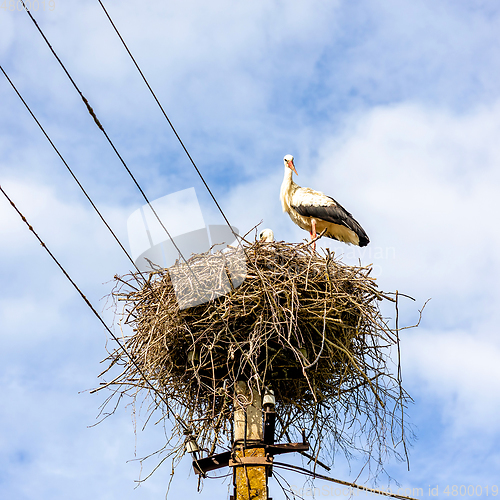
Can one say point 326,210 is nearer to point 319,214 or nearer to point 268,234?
point 319,214

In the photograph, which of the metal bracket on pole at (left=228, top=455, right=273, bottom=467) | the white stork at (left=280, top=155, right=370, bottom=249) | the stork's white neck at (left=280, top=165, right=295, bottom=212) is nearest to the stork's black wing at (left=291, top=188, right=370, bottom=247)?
the white stork at (left=280, top=155, right=370, bottom=249)

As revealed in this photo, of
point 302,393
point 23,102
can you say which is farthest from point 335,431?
point 23,102

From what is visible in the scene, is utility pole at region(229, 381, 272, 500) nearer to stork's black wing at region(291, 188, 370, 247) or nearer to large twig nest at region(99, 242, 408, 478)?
large twig nest at region(99, 242, 408, 478)

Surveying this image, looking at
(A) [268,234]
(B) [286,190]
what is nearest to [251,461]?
(A) [268,234]

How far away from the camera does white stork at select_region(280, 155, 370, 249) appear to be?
7.84 metres

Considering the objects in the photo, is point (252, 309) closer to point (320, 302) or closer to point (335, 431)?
point (320, 302)

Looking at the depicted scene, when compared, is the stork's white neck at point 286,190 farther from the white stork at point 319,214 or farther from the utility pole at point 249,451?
the utility pole at point 249,451

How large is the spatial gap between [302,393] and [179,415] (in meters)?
1.13

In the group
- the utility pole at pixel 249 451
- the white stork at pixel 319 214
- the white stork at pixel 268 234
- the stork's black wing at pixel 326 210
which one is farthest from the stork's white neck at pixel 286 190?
the utility pole at pixel 249 451

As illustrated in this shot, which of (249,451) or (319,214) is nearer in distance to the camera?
(249,451)

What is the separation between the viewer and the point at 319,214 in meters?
7.82

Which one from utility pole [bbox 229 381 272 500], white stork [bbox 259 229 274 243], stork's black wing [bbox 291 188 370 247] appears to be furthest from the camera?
stork's black wing [bbox 291 188 370 247]

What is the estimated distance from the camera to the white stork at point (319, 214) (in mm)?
7844

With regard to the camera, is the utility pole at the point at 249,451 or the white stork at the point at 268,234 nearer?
the utility pole at the point at 249,451
